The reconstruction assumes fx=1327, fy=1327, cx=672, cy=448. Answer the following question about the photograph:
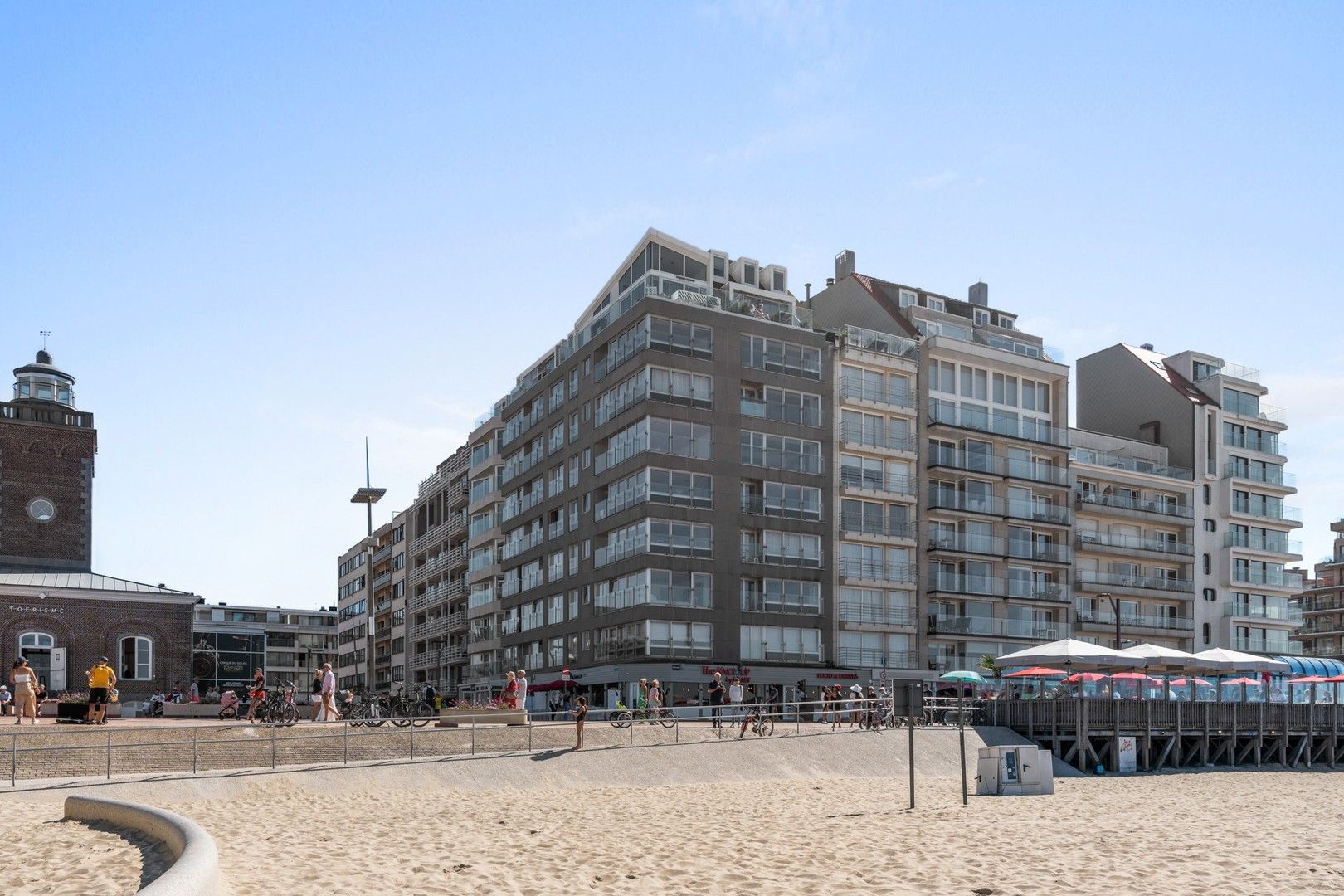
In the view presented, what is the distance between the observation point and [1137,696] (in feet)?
141

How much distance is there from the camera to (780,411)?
6322 centimetres

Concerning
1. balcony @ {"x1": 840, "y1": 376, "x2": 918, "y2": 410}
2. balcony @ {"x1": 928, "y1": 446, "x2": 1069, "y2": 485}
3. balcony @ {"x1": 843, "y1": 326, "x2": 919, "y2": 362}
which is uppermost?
balcony @ {"x1": 843, "y1": 326, "x2": 919, "y2": 362}

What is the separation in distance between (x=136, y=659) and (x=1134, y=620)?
52218 millimetres

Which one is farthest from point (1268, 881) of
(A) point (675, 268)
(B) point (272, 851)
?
(A) point (675, 268)

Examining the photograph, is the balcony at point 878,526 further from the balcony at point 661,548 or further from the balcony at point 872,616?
the balcony at point 661,548

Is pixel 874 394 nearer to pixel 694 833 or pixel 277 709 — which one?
pixel 277 709

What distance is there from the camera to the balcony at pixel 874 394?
2596 inches

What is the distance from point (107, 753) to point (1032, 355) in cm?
5896

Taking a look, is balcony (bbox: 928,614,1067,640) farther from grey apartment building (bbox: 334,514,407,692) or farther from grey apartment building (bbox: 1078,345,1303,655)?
grey apartment building (bbox: 334,514,407,692)

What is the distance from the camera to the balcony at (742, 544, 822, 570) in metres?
61.4

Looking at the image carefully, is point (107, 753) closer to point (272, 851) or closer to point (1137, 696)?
point (272, 851)

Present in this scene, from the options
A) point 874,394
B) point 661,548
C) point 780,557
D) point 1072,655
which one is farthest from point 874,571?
point 1072,655

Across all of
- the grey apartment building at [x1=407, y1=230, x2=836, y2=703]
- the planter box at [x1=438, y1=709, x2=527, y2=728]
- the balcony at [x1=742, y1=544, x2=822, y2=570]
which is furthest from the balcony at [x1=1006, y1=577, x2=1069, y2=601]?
the planter box at [x1=438, y1=709, x2=527, y2=728]

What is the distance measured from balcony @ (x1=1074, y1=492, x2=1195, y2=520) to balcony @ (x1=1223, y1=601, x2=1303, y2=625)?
681 cm
